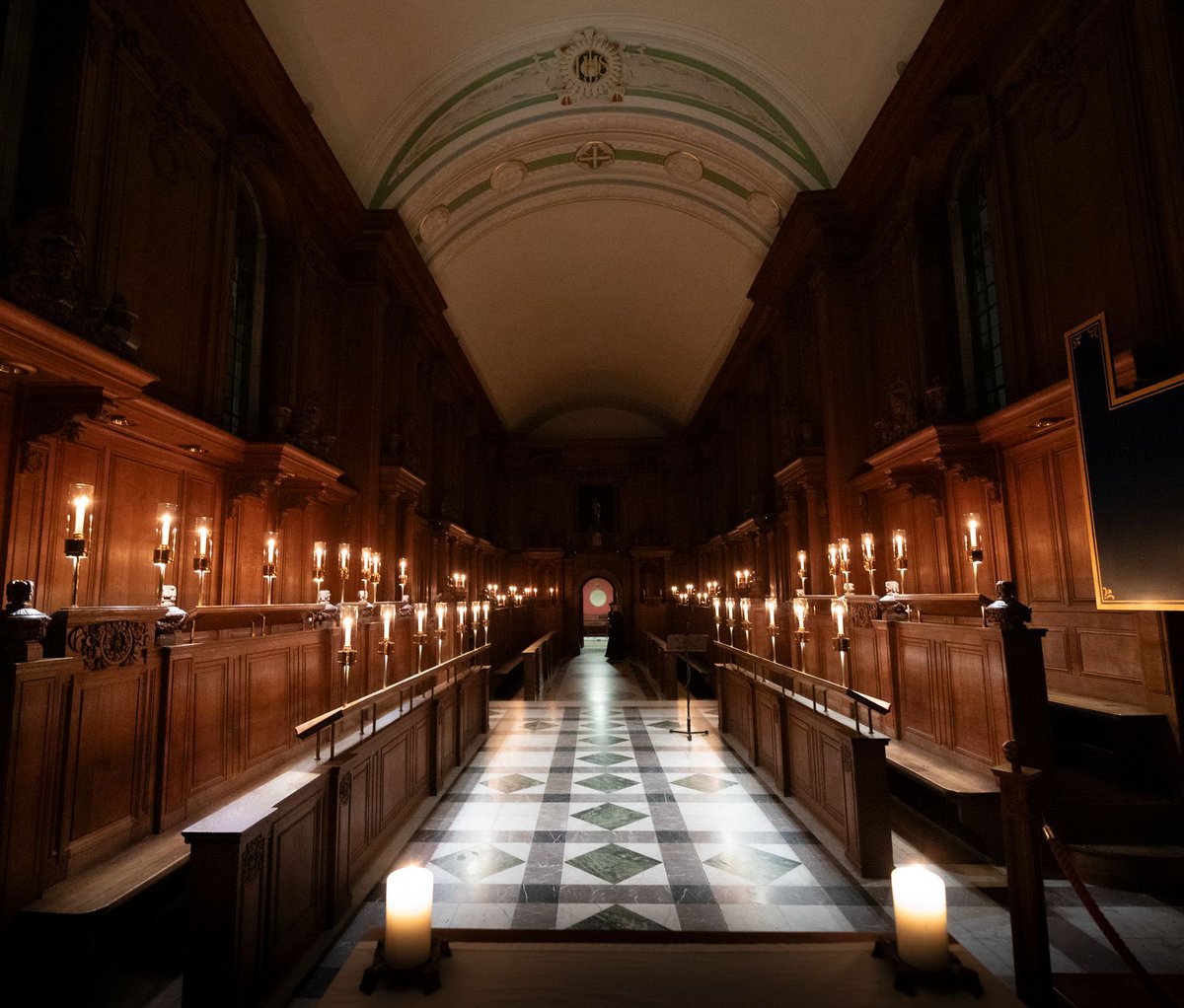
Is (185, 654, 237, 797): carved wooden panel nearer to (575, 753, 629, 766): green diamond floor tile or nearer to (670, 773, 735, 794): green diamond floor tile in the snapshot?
Result: (575, 753, 629, 766): green diamond floor tile

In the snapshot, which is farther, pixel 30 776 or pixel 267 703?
pixel 267 703

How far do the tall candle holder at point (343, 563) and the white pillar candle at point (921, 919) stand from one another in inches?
292

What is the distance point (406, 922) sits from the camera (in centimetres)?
154

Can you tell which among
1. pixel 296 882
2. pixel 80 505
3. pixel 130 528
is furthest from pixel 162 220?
pixel 296 882

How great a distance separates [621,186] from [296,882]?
11.2m

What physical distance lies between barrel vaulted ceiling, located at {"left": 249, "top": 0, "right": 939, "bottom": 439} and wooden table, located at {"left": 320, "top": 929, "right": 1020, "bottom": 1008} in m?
7.86

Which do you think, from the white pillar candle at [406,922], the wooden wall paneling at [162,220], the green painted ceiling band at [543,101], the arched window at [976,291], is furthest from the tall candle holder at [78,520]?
the arched window at [976,291]

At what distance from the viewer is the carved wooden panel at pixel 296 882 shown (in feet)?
9.72

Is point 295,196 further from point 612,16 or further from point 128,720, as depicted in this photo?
point 128,720

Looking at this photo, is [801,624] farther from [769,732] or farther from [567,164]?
[567,164]

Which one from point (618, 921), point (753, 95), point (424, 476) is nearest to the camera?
point (618, 921)

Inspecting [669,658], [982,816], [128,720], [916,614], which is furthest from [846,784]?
[669,658]

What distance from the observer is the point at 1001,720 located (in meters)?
4.00

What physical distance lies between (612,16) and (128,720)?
8907 millimetres
